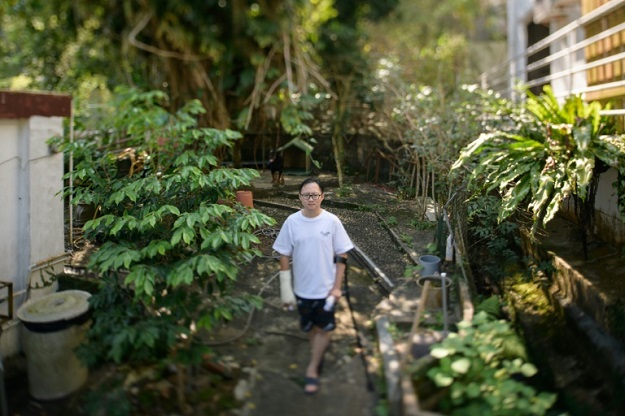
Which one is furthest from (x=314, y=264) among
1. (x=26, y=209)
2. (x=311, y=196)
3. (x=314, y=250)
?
(x=26, y=209)

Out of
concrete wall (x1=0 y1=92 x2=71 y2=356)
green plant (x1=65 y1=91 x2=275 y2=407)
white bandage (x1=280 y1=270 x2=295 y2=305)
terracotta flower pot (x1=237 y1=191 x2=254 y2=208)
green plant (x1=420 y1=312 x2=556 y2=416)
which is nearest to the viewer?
green plant (x1=420 y1=312 x2=556 y2=416)

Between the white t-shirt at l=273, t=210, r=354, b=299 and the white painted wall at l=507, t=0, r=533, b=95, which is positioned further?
the white painted wall at l=507, t=0, r=533, b=95

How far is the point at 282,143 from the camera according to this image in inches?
355

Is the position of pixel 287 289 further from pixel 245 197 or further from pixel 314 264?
pixel 245 197

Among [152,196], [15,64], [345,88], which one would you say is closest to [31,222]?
[152,196]

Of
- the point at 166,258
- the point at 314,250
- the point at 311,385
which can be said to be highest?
the point at 314,250

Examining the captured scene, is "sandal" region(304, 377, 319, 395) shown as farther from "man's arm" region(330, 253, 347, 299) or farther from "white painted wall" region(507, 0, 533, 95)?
"white painted wall" region(507, 0, 533, 95)

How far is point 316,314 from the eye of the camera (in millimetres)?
4691

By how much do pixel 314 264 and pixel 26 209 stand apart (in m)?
3.42

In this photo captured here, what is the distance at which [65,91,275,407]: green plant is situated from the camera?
15.6 ft

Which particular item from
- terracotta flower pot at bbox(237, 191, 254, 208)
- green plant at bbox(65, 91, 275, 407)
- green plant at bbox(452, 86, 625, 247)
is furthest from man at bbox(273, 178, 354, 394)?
green plant at bbox(452, 86, 625, 247)

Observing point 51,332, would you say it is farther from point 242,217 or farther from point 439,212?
point 439,212

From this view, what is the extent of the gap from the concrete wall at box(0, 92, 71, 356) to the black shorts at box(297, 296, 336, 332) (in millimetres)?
3129

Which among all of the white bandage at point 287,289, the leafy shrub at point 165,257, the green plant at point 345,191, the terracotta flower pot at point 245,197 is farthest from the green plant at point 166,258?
the green plant at point 345,191
